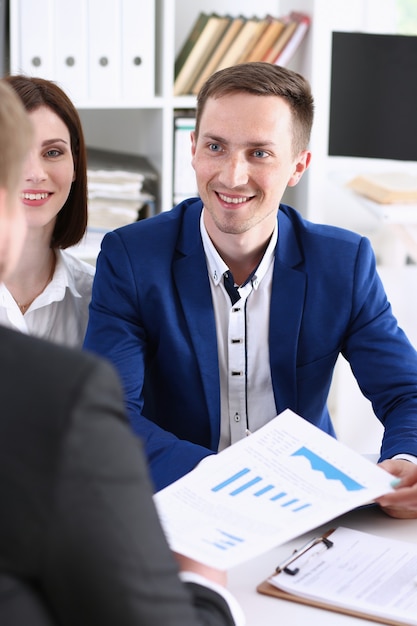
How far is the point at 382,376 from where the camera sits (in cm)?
172

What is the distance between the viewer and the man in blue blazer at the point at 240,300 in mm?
1763

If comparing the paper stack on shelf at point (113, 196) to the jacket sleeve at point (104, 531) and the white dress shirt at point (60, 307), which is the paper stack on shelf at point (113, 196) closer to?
the white dress shirt at point (60, 307)

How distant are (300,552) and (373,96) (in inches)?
81.4

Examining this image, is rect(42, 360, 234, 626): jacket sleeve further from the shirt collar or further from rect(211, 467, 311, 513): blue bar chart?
the shirt collar

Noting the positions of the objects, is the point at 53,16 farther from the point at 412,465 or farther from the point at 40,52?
the point at 412,465

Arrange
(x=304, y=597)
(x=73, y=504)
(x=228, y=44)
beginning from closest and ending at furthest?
(x=73, y=504), (x=304, y=597), (x=228, y=44)

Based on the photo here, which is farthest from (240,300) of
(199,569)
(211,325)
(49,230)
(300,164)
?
(199,569)

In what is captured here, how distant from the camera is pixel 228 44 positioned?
9.25ft

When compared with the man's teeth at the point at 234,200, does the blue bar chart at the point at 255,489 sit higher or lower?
lower

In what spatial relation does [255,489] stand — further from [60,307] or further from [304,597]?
[60,307]

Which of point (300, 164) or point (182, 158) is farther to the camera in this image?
point (182, 158)

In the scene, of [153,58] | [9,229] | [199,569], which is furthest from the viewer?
[153,58]

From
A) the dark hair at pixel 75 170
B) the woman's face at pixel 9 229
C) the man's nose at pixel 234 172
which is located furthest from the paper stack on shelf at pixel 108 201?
the woman's face at pixel 9 229

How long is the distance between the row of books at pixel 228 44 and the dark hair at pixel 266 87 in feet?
3.24
